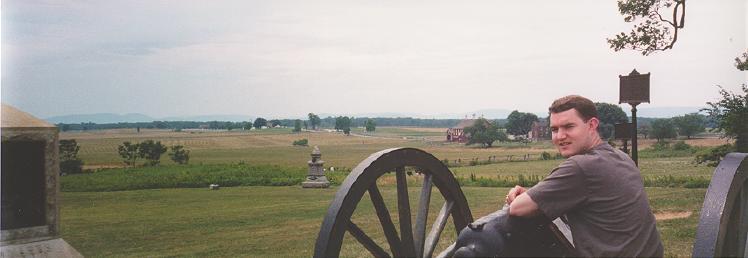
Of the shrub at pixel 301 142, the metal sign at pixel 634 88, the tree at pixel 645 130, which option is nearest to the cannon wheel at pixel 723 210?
the metal sign at pixel 634 88

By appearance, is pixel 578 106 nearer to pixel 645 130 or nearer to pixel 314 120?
pixel 645 130

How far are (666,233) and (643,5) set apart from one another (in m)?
7.53

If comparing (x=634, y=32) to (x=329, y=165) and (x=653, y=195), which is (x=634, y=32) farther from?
(x=329, y=165)

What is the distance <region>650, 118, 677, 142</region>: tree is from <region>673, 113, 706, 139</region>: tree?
0.29 metres

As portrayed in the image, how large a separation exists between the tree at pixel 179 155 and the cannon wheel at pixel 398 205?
100 ft

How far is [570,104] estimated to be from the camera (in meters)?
2.85

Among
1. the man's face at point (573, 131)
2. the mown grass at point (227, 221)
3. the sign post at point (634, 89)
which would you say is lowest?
the mown grass at point (227, 221)

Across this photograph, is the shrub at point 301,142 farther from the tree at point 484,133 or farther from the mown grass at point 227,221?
the mown grass at point 227,221

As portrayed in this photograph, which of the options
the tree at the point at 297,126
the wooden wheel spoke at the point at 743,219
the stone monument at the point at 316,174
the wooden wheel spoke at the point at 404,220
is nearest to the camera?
the wooden wheel spoke at the point at 404,220

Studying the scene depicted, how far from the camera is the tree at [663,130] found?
32219 millimetres

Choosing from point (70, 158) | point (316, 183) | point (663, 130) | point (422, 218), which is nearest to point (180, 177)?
point (70, 158)

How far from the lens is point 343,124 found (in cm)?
4775

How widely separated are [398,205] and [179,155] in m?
31.3

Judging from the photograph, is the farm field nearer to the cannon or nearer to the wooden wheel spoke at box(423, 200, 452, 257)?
the cannon
